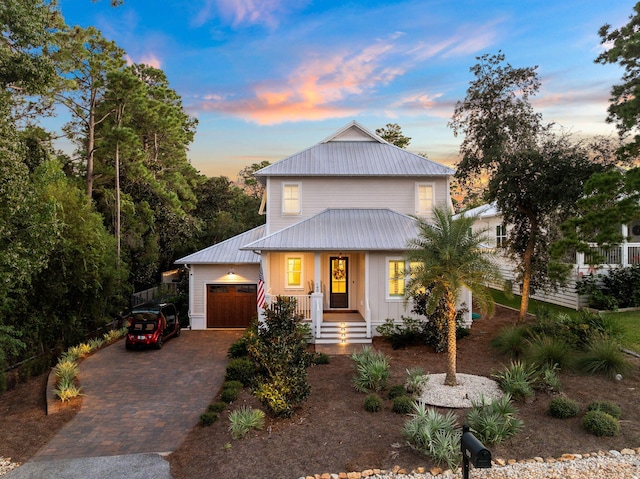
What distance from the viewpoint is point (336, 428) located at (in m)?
7.44

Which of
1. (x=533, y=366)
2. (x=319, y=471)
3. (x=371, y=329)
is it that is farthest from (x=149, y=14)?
(x=533, y=366)

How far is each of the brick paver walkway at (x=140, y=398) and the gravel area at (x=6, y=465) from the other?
0.36 metres

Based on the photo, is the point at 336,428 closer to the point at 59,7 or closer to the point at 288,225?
the point at 288,225

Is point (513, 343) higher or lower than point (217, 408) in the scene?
higher

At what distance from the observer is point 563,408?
738cm

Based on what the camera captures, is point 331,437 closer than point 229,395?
Yes

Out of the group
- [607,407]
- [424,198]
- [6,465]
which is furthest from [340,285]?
[6,465]

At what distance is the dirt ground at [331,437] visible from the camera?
626cm

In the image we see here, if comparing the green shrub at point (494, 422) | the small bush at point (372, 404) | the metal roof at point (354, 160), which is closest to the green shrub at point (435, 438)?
the green shrub at point (494, 422)

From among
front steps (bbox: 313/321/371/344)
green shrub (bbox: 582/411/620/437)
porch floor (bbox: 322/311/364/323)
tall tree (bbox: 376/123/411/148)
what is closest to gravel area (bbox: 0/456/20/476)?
front steps (bbox: 313/321/371/344)

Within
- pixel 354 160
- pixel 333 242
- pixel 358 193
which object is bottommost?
pixel 333 242

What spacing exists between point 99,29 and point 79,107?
3707 mm

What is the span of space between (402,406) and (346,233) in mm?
8143

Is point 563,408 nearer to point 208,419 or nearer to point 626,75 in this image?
point 208,419
